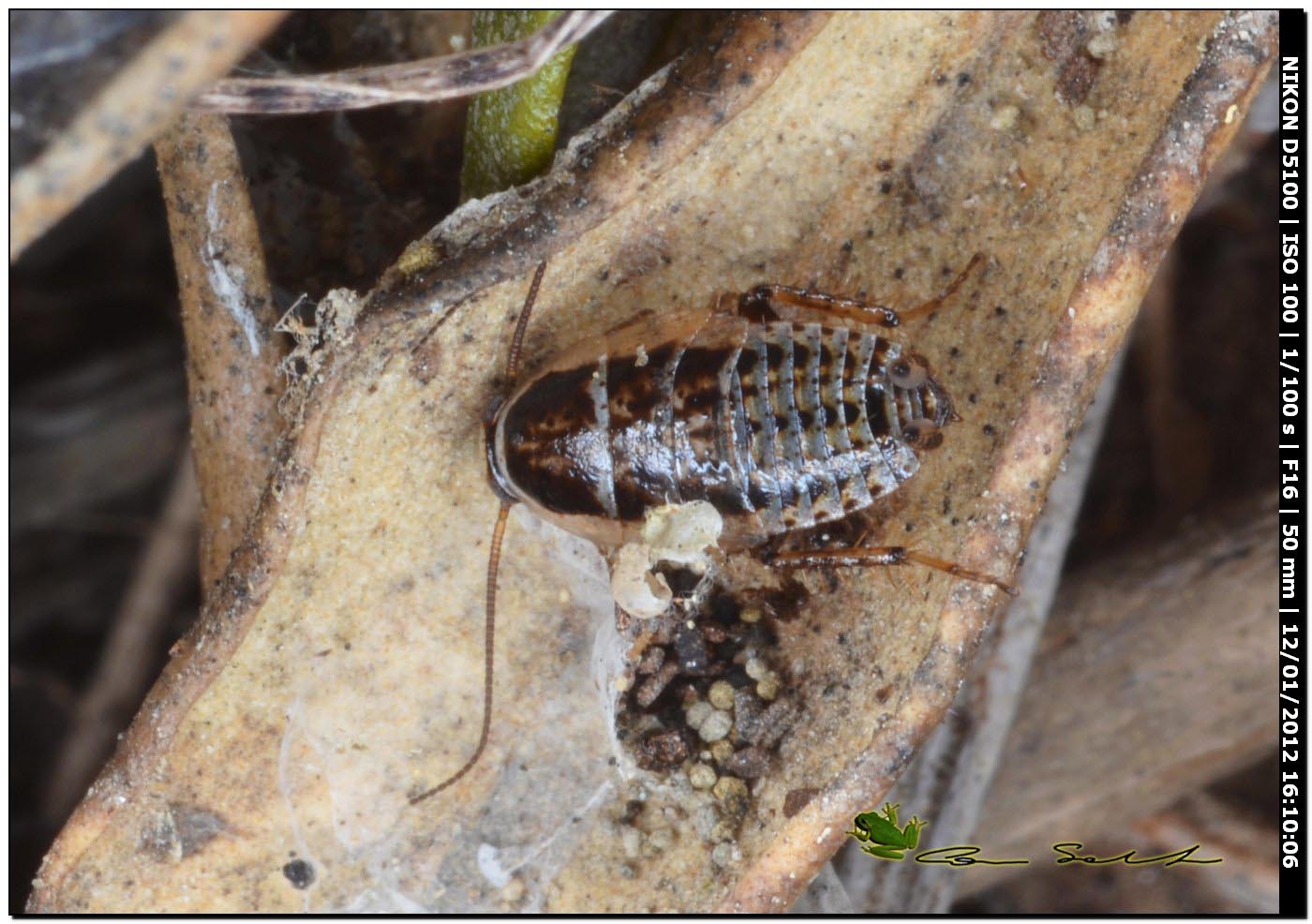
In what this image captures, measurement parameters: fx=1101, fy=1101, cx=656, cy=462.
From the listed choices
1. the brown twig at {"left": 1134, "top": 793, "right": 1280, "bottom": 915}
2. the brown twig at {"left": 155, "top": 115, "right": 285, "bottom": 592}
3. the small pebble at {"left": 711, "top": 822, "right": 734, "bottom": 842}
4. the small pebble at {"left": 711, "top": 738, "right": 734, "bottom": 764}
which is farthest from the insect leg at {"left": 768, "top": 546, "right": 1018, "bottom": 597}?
the brown twig at {"left": 1134, "top": 793, "right": 1280, "bottom": 915}

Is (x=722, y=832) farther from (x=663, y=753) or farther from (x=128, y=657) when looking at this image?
(x=128, y=657)

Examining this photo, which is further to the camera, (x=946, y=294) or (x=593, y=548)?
(x=593, y=548)

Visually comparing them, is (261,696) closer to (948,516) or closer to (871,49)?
(948,516)

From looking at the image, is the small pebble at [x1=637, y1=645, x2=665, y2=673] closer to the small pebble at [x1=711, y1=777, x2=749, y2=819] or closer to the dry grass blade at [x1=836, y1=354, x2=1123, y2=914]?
the small pebble at [x1=711, y1=777, x2=749, y2=819]

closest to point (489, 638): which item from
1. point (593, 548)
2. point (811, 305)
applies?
point (593, 548)

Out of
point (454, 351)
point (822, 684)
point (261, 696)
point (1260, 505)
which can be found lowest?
→ point (261, 696)

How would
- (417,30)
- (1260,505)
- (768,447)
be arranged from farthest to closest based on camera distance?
(1260,505) → (417,30) → (768,447)

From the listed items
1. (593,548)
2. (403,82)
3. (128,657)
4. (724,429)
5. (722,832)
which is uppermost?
(403,82)

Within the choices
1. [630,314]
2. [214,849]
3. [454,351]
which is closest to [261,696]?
[214,849]
